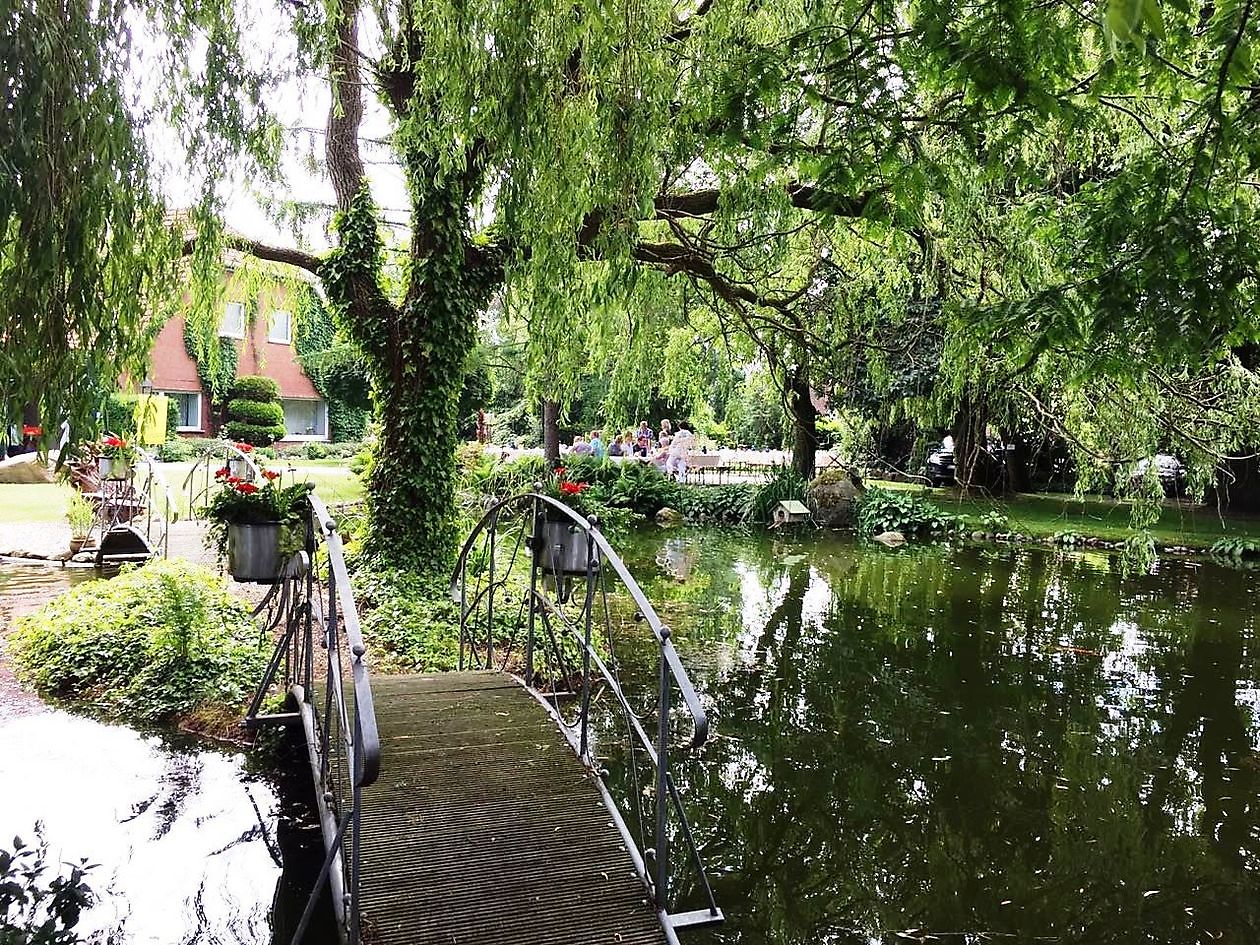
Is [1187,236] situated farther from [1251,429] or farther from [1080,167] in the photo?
[1251,429]

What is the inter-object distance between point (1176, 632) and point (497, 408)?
25.1 metres

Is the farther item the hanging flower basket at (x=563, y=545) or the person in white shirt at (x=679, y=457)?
the person in white shirt at (x=679, y=457)

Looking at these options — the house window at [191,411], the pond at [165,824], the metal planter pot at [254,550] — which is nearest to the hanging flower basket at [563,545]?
the metal planter pot at [254,550]

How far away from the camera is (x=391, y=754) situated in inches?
155

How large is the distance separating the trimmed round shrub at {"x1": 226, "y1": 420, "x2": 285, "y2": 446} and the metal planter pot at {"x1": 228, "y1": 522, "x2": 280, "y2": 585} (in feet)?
70.5

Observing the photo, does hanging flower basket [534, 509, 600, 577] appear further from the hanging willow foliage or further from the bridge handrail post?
the hanging willow foliage

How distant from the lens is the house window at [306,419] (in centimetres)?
3047

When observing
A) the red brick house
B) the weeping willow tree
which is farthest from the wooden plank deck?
the red brick house

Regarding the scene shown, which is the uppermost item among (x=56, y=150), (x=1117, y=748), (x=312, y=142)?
(x=312, y=142)

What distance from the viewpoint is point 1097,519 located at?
17.9 m

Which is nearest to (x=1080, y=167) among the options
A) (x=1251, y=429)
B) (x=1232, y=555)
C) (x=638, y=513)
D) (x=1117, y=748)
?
(x=1251, y=429)

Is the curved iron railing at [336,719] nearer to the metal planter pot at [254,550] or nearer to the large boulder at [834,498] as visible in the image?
the metal planter pot at [254,550]

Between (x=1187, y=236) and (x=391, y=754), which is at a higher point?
(x=1187, y=236)

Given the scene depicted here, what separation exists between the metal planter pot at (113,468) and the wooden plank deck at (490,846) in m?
7.26
